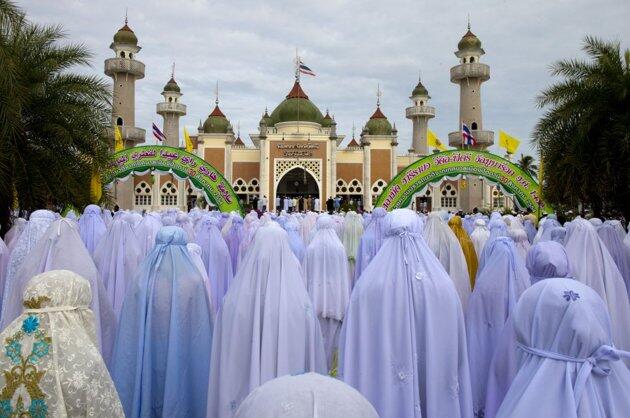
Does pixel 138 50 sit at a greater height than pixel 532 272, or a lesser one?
greater

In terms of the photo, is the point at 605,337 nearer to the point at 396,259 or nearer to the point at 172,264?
the point at 396,259

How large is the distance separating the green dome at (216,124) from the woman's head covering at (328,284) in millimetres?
28411

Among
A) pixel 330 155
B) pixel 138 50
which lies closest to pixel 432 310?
pixel 330 155

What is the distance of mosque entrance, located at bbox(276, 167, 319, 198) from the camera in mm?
32781

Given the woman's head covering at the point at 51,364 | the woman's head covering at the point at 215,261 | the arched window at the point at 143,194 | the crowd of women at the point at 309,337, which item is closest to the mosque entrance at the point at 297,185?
the arched window at the point at 143,194

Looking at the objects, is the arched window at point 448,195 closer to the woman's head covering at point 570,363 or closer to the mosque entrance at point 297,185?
the mosque entrance at point 297,185

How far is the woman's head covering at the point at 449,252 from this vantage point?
5496mm

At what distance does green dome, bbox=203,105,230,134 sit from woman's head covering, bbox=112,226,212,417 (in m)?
30.4

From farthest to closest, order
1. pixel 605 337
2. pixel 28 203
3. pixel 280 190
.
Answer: pixel 280 190 → pixel 28 203 → pixel 605 337

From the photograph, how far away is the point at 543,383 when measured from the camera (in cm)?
198

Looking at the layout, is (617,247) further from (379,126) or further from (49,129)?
(379,126)

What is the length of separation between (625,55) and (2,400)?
10.6m

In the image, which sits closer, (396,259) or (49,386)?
(49,386)

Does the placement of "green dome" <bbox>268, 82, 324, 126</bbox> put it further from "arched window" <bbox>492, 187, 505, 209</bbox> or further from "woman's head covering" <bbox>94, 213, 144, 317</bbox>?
"woman's head covering" <bbox>94, 213, 144, 317</bbox>
